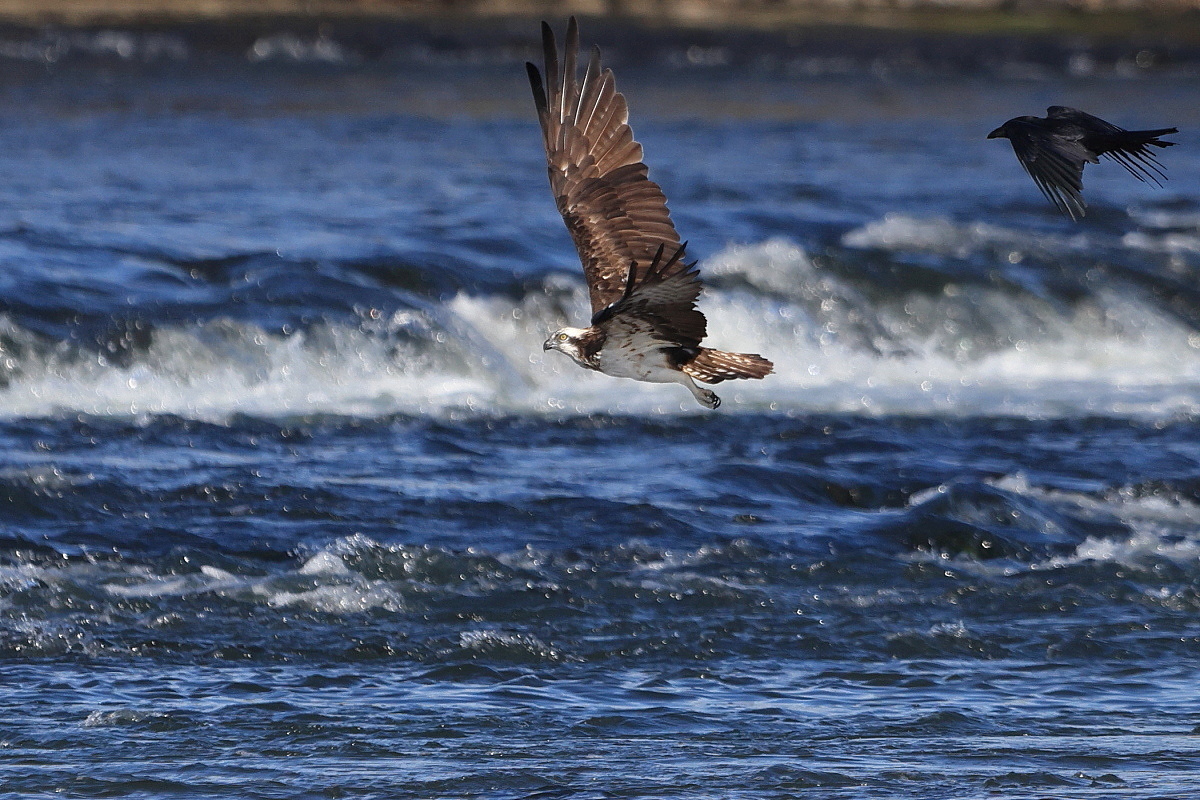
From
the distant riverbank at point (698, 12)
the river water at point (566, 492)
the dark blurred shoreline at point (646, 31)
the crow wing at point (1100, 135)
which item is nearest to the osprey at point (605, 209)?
the river water at point (566, 492)

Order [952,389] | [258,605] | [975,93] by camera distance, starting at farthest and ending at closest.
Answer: [975,93] → [952,389] → [258,605]

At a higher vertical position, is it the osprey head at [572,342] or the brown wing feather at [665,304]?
the brown wing feather at [665,304]

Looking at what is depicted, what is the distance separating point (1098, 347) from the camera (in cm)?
1484

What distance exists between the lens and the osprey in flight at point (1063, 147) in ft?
18.4

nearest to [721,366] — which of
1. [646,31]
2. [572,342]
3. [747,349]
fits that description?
[572,342]

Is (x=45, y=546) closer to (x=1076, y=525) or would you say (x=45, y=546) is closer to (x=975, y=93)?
(x=1076, y=525)

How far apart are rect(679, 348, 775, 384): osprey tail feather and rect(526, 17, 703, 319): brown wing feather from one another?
0.66 metres

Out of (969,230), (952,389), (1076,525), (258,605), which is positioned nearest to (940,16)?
(969,230)

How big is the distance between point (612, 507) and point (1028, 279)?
288 inches

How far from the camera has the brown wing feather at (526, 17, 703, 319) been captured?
293 inches

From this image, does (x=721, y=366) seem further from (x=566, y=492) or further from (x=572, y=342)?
(x=566, y=492)

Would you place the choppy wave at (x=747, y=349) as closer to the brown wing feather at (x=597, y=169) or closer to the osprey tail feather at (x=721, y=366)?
the brown wing feather at (x=597, y=169)

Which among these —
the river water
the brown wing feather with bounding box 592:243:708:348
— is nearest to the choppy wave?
the river water

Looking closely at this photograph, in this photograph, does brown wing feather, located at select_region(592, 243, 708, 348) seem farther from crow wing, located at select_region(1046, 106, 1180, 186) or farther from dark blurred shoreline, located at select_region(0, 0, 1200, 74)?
dark blurred shoreline, located at select_region(0, 0, 1200, 74)
